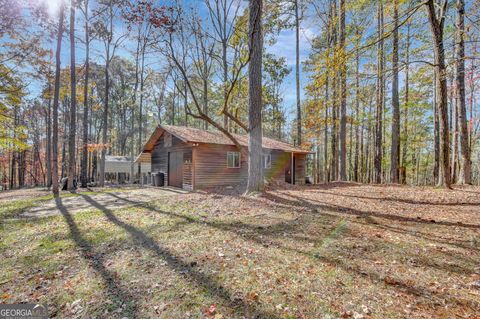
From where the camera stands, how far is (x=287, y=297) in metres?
2.37

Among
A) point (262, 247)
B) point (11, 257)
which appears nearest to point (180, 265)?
point (262, 247)

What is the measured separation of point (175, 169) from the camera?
45.3 ft

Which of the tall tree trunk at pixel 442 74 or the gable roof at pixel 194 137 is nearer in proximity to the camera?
the tall tree trunk at pixel 442 74

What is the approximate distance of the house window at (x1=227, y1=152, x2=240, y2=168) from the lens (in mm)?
13392

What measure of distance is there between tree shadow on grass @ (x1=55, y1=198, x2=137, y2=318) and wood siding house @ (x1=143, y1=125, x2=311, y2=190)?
6.94 metres

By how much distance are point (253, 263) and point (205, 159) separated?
9.53 meters

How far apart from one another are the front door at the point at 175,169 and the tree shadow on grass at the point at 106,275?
8.00 meters

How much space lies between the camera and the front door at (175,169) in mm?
13305

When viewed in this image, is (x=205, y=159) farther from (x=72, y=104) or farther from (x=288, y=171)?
(x=72, y=104)

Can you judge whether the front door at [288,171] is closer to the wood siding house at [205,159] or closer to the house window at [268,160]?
the wood siding house at [205,159]

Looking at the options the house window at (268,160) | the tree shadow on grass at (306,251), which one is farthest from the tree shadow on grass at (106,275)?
the house window at (268,160)

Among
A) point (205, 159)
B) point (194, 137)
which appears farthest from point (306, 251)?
point (194, 137)

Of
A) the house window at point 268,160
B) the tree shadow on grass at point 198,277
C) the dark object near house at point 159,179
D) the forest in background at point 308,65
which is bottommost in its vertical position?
the tree shadow on grass at point 198,277

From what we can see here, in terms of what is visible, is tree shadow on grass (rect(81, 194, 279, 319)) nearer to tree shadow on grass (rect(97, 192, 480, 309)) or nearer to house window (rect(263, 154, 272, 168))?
tree shadow on grass (rect(97, 192, 480, 309))
